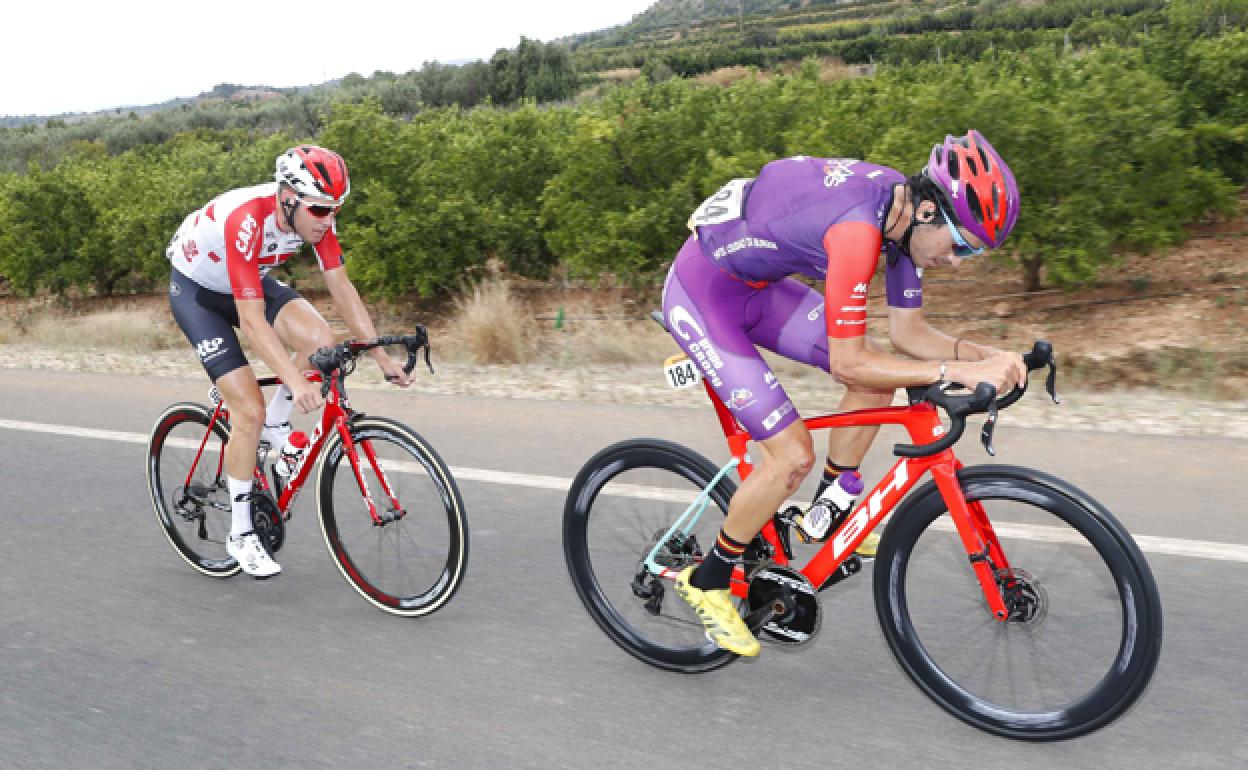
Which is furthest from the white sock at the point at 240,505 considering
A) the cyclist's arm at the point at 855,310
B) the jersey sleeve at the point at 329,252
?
the cyclist's arm at the point at 855,310

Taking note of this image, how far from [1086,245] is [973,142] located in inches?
388

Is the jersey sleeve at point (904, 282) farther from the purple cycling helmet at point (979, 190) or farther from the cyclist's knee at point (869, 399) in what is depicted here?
the purple cycling helmet at point (979, 190)

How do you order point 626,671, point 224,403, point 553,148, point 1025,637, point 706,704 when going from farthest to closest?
point 553,148, point 224,403, point 626,671, point 706,704, point 1025,637

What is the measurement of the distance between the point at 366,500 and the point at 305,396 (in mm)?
594

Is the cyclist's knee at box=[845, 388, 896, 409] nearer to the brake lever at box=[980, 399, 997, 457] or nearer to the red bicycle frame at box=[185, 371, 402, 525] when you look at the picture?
the brake lever at box=[980, 399, 997, 457]

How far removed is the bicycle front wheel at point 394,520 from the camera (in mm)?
4395

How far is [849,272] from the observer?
3.26 m

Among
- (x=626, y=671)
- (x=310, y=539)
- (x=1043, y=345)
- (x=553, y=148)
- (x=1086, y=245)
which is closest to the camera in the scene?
(x=1043, y=345)

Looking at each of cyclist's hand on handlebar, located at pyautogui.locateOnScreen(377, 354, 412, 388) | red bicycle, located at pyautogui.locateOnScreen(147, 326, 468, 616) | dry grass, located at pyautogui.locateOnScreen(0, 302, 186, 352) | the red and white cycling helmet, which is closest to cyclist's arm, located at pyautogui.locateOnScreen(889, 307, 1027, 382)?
red bicycle, located at pyautogui.locateOnScreen(147, 326, 468, 616)

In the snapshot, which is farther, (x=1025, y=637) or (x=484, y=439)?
(x=484, y=439)

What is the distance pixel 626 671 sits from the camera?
402cm

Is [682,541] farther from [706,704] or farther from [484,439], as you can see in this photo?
[484,439]

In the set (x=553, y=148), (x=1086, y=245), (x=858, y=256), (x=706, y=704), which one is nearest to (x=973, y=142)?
(x=858, y=256)

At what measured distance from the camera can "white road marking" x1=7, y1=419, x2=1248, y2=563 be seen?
3.28 metres
